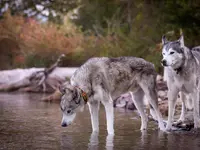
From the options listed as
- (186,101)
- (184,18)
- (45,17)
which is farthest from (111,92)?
(45,17)

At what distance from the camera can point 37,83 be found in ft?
73.9

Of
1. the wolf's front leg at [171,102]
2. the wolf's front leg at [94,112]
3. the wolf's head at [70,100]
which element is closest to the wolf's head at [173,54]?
the wolf's front leg at [171,102]

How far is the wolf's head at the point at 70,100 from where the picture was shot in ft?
28.6

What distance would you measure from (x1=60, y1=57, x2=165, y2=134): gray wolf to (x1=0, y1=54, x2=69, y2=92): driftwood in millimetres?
12300

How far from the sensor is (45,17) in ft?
127

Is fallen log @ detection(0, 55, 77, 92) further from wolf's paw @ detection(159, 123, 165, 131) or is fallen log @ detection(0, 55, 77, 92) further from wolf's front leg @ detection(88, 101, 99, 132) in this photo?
wolf's front leg @ detection(88, 101, 99, 132)

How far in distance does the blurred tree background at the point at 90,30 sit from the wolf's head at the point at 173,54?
8260 mm

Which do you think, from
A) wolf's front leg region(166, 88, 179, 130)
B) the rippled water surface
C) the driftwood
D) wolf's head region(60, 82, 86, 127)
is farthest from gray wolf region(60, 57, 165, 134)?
the driftwood

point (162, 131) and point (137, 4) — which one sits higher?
point (137, 4)

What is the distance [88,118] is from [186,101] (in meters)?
2.55

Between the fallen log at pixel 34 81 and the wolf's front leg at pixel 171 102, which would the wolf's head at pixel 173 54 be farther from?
the fallen log at pixel 34 81

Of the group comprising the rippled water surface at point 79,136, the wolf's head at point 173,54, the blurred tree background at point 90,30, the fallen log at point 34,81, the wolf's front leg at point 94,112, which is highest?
the blurred tree background at point 90,30

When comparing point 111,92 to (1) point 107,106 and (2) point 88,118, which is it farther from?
(2) point 88,118

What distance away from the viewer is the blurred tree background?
1861cm
